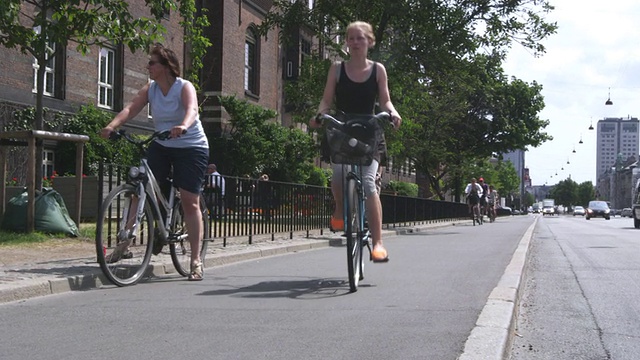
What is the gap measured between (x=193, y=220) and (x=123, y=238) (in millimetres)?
766

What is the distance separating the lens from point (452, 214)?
36438 mm

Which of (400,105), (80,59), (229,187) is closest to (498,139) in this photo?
(400,105)

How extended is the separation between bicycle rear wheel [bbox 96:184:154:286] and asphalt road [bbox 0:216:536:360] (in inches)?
6.6

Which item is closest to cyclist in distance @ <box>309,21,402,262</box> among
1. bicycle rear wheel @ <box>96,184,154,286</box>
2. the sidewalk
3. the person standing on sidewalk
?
bicycle rear wheel @ <box>96,184,154,286</box>

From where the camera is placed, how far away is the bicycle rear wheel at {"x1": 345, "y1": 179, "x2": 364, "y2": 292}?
18.5 ft

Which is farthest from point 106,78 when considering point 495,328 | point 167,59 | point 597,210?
point 597,210

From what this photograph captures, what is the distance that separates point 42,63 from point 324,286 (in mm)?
6238

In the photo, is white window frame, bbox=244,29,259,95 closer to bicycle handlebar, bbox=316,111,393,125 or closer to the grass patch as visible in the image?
the grass patch

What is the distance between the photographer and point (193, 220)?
6.49 m

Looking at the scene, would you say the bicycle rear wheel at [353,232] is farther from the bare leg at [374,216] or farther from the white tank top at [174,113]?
the white tank top at [174,113]

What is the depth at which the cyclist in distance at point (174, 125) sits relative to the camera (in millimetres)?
6223

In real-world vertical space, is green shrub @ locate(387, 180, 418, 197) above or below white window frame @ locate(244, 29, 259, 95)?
below

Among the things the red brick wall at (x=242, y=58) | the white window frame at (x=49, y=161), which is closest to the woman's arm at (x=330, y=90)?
the white window frame at (x=49, y=161)

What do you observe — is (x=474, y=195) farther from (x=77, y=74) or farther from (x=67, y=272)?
(x=67, y=272)
